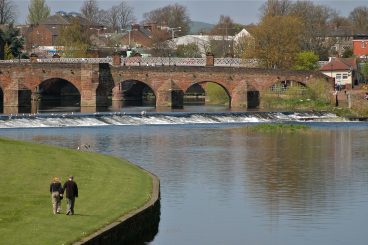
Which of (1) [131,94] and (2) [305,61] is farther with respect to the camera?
(1) [131,94]

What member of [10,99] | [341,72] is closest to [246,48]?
[341,72]

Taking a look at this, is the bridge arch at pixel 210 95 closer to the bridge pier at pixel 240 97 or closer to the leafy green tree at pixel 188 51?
the bridge pier at pixel 240 97

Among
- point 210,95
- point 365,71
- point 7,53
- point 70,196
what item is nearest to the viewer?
point 70,196

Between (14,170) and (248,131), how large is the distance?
41.8 metres

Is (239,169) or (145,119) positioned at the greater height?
(145,119)

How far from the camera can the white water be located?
90688 mm

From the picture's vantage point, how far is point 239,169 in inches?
2355

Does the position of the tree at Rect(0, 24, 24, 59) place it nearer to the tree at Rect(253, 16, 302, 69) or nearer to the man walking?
the tree at Rect(253, 16, 302, 69)

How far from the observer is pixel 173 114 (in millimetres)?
98938

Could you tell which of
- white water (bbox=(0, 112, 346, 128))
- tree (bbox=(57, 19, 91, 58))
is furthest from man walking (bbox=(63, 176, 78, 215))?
tree (bbox=(57, 19, 91, 58))

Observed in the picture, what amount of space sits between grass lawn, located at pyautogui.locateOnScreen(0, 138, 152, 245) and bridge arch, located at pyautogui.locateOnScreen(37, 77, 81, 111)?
70375mm

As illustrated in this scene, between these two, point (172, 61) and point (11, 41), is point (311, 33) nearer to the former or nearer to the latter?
point (172, 61)

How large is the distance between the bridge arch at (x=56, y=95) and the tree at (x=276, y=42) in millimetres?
24818

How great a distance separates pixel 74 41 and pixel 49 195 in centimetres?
13997
